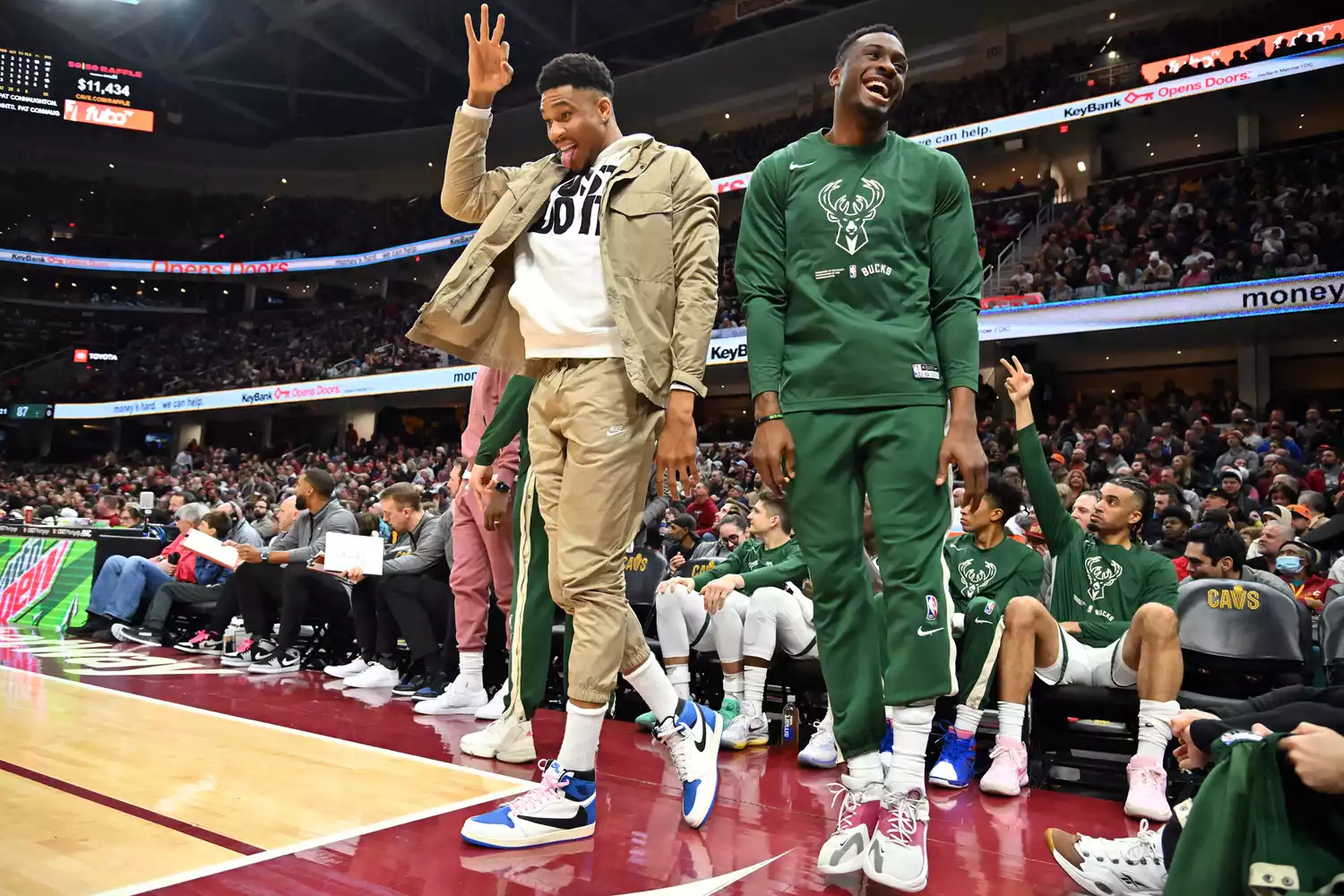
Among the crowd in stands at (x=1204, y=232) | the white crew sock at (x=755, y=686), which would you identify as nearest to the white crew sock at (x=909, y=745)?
the white crew sock at (x=755, y=686)

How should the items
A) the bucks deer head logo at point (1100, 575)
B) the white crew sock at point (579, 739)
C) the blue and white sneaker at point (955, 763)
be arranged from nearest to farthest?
the white crew sock at point (579, 739) < the blue and white sneaker at point (955, 763) < the bucks deer head logo at point (1100, 575)

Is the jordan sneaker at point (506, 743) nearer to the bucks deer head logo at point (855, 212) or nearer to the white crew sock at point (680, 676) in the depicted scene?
the white crew sock at point (680, 676)

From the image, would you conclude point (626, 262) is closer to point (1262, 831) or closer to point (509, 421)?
point (509, 421)

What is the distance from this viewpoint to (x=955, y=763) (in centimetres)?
310

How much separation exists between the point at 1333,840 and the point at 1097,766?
1.94 m

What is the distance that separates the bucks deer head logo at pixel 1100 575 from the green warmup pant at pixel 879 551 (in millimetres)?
1602

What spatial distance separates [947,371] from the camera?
2.17 meters

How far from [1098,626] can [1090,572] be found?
0.22 meters

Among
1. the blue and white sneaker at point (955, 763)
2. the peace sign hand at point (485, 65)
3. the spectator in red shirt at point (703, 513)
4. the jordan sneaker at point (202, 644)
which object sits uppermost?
the peace sign hand at point (485, 65)

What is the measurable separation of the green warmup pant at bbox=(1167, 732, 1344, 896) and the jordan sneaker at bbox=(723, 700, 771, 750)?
210cm

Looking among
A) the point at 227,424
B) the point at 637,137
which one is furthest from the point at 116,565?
the point at 227,424

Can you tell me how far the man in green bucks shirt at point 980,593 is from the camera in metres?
3.15

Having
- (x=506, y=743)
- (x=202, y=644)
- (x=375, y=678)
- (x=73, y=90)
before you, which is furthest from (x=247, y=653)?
(x=73, y=90)

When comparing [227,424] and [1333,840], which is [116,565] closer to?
[1333,840]
